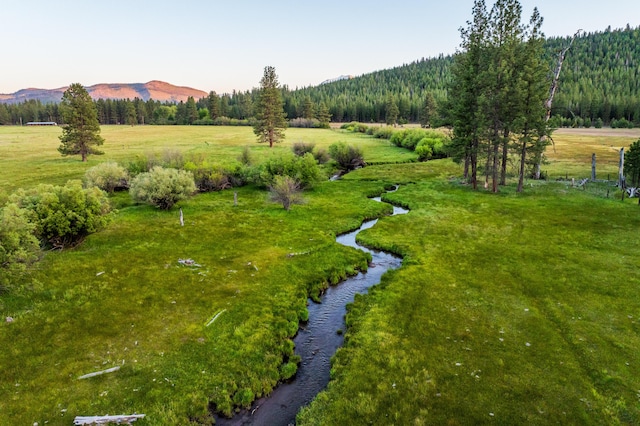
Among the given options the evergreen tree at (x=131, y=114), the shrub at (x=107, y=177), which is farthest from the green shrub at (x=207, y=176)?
the evergreen tree at (x=131, y=114)

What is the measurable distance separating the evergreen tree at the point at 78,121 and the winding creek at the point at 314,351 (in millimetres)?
61802

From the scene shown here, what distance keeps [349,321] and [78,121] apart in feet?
218

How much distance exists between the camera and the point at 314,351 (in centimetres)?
1612

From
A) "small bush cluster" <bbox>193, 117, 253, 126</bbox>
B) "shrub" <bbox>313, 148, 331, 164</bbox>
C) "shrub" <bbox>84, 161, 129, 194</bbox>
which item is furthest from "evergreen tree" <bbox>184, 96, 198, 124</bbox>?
"shrub" <bbox>84, 161, 129, 194</bbox>

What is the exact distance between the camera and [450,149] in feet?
147

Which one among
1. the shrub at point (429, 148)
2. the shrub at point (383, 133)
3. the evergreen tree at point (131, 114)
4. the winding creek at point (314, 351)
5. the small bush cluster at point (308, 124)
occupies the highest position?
the evergreen tree at point (131, 114)

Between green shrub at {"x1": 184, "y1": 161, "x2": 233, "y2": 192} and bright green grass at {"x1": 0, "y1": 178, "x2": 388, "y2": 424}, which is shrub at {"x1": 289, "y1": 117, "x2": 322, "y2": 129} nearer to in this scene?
green shrub at {"x1": 184, "y1": 161, "x2": 233, "y2": 192}

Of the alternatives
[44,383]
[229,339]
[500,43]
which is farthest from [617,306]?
[500,43]

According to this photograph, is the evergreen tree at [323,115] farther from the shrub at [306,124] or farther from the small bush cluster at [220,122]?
the small bush cluster at [220,122]

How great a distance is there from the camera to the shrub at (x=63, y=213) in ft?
78.8

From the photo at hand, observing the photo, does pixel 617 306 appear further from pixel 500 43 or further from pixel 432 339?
pixel 500 43

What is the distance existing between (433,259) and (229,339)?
15010mm

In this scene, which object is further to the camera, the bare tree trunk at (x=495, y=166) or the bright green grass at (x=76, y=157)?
the bright green grass at (x=76, y=157)

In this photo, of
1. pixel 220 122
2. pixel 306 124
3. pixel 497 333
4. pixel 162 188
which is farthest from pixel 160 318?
pixel 220 122
